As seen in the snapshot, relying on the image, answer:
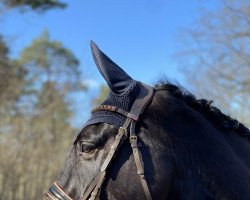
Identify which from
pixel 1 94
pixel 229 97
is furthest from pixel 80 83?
pixel 229 97

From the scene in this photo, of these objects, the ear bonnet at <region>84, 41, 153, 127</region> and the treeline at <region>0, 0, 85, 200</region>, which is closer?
the ear bonnet at <region>84, 41, 153, 127</region>

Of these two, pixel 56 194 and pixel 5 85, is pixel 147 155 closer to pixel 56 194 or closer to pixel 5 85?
pixel 56 194

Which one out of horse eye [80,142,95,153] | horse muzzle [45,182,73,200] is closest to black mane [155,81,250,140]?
horse eye [80,142,95,153]

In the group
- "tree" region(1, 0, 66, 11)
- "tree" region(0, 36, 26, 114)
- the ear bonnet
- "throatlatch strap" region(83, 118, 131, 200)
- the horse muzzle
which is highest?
"tree" region(1, 0, 66, 11)

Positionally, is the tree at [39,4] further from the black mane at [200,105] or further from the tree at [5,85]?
the black mane at [200,105]

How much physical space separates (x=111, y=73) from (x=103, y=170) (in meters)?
0.57

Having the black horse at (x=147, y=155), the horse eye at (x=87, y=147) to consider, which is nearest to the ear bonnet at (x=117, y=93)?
the black horse at (x=147, y=155)

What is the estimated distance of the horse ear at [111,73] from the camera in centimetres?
257

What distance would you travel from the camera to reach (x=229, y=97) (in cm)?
1606

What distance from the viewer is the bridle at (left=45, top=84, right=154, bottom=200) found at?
95.3 inches

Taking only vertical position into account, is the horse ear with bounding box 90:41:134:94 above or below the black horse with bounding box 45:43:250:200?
above

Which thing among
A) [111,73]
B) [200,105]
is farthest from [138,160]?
[200,105]

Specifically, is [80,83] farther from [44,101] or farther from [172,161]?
[172,161]

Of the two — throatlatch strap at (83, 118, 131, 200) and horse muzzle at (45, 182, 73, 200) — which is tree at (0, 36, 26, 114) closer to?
horse muzzle at (45, 182, 73, 200)
